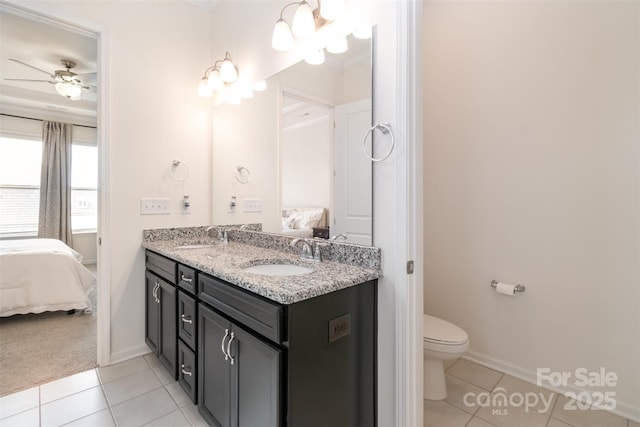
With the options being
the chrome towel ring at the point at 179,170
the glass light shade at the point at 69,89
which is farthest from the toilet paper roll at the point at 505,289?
the glass light shade at the point at 69,89

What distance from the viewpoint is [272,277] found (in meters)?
1.26

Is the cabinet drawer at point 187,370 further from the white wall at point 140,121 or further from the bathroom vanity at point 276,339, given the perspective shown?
the white wall at point 140,121

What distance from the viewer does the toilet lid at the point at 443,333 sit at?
1.67 metres

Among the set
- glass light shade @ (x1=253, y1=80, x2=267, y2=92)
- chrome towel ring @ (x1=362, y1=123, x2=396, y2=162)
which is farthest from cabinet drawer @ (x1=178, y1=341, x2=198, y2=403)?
glass light shade @ (x1=253, y1=80, x2=267, y2=92)

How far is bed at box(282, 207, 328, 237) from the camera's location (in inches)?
68.8

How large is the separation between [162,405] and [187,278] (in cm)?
75

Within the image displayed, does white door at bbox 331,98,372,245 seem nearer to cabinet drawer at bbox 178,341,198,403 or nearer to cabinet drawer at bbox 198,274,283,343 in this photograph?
cabinet drawer at bbox 198,274,283,343

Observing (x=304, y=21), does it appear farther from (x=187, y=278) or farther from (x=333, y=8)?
(x=187, y=278)

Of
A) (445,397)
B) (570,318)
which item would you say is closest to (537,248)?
(570,318)

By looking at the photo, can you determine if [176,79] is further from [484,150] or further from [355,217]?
[484,150]

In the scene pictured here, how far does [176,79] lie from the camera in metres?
2.45

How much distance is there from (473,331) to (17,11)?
364 centimetres

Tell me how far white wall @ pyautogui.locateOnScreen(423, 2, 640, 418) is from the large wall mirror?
3.51ft

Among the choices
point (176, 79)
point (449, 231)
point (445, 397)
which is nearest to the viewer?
point (445, 397)
